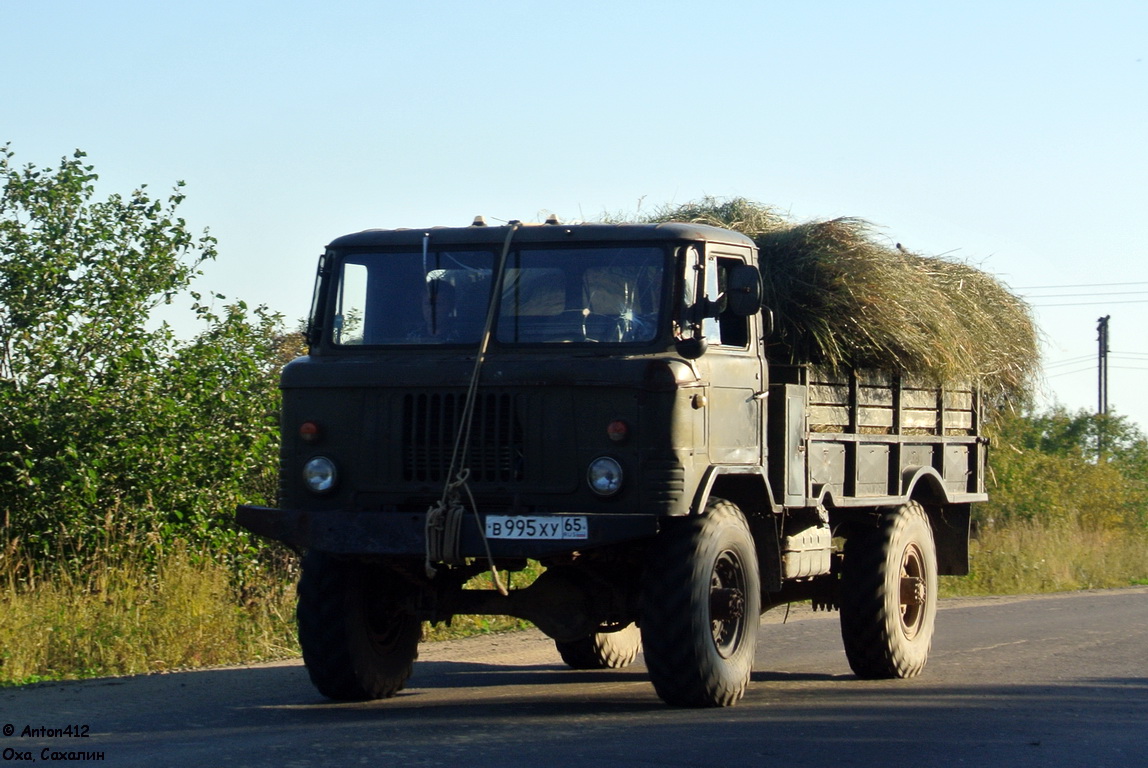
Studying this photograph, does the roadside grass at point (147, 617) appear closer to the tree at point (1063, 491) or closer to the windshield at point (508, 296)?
the windshield at point (508, 296)

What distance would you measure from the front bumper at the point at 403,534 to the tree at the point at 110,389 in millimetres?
5358

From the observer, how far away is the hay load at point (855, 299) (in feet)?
30.0

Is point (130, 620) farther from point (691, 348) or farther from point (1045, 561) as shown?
point (1045, 561)

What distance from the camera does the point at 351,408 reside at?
7797mm

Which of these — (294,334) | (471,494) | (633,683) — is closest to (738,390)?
(471,494)

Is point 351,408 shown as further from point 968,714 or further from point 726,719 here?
point 968,714

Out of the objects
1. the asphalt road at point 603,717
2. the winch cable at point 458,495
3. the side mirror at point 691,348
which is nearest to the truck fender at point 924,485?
the asphalt road at point 603,717

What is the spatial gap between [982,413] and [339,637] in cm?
Answer: 556

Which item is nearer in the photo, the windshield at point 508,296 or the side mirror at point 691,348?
the side mirror at point 691,348

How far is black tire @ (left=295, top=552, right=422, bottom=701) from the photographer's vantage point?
25.9ft

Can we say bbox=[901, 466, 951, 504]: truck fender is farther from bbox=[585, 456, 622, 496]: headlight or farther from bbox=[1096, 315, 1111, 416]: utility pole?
bbox=[1096, 315, 1111, 416]: utility pole

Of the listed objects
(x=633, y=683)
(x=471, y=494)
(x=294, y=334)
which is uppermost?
(x=294, y=334)

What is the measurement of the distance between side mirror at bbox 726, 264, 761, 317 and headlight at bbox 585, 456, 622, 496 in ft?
3.55

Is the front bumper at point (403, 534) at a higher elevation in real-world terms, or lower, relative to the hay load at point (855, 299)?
lower
